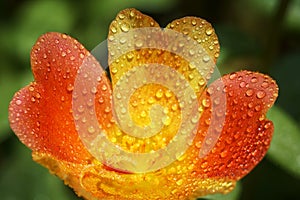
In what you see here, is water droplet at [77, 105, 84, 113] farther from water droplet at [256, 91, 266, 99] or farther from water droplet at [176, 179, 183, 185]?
water droplet at [256, 91, 266, 99]

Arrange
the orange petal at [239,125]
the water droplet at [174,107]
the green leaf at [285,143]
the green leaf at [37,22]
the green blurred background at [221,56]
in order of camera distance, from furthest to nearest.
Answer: the green leaf at [37,22], the green blurred background at [221,56], the green leaf at [285,143], the water droplet at [174,107], the orange petal at [239,125]

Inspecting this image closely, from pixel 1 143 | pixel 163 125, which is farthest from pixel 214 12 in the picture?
pixel 163 125

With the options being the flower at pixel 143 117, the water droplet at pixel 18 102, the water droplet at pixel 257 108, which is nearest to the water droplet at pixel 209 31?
the flower at pixel 143 117

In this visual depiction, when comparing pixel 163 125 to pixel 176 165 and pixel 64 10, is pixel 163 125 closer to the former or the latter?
pixel 176 165

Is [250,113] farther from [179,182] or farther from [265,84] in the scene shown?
[179,182]

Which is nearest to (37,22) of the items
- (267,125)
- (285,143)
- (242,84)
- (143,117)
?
(143,117)

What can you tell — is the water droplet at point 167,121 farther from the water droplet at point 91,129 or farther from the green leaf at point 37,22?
the green leaf at point 37,22

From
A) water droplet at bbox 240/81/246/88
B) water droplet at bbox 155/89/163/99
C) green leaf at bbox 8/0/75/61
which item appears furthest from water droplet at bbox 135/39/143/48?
green leaf at bbox 8/0/75/61
